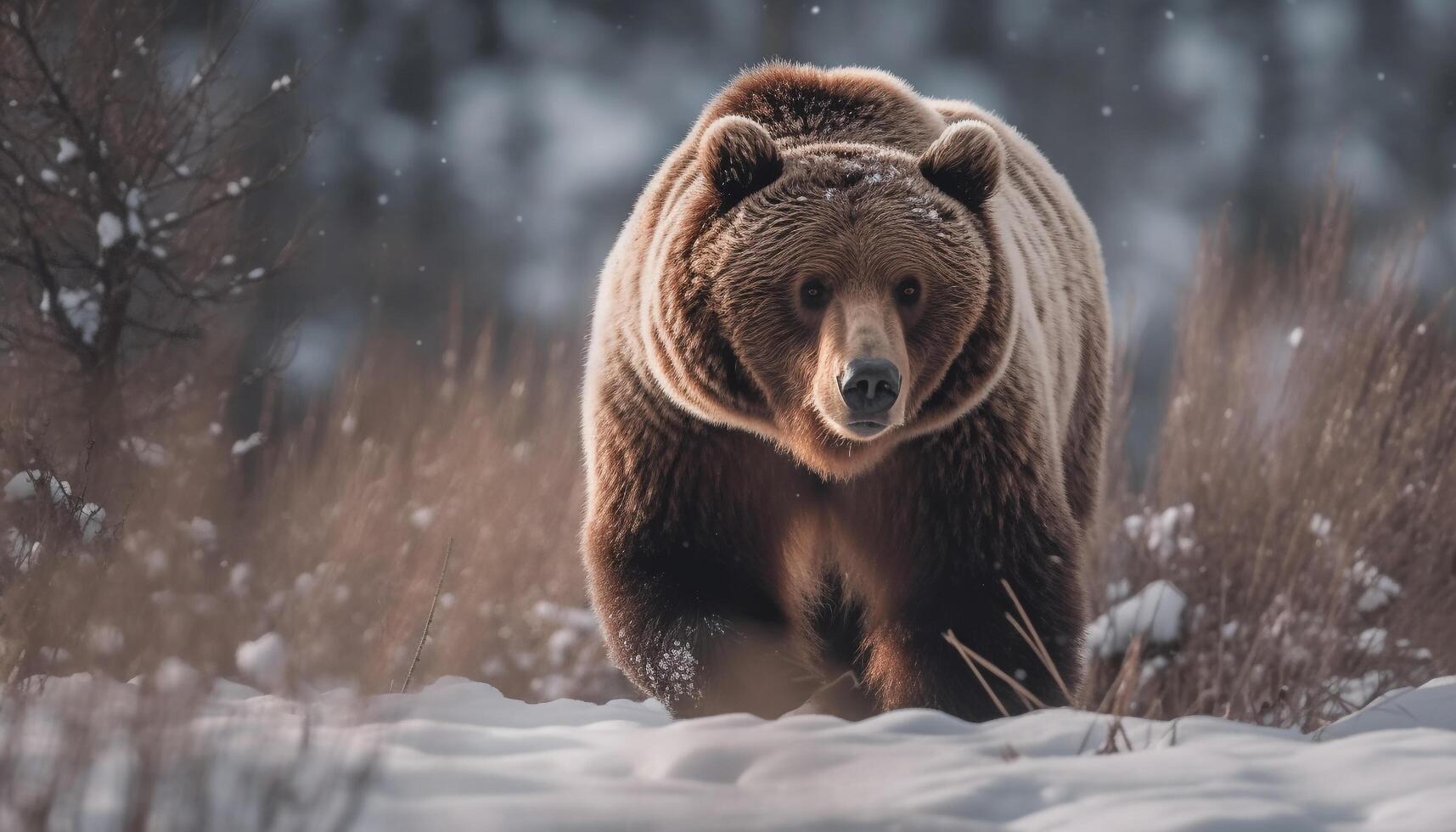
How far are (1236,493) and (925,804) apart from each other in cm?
468

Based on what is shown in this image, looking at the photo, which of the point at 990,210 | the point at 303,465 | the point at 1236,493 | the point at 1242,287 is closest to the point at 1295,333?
the point at 1242,287

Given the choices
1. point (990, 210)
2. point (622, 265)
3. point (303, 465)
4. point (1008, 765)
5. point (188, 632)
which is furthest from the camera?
point (303, 465)

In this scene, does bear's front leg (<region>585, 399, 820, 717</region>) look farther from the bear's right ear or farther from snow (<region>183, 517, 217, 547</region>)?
snow (<region>183, 517, 217, 547</region>)

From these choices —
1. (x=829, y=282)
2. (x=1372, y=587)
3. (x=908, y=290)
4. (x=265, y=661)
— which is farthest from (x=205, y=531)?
(x=1372, y=587)

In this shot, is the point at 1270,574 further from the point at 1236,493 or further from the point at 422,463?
the point at 422,463

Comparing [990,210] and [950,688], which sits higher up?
[990,210]

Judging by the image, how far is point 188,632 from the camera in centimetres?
331

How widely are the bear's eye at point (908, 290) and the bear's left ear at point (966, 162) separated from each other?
375 millimetres

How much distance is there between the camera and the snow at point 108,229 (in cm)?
692

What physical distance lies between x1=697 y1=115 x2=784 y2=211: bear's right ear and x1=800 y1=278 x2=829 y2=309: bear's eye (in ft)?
1.12

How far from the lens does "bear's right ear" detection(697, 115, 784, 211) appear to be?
367 cm

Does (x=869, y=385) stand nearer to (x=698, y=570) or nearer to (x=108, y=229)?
(x=698, y=570)

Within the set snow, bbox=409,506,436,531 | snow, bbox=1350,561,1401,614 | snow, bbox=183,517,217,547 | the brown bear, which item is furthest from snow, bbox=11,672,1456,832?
snow, bbox=409,506,436,531

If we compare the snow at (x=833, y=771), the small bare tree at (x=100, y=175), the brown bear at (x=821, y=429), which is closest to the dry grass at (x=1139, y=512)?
the small bare tree at (x=100, y=175)
